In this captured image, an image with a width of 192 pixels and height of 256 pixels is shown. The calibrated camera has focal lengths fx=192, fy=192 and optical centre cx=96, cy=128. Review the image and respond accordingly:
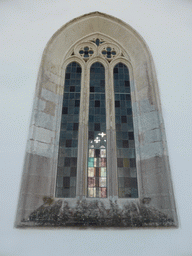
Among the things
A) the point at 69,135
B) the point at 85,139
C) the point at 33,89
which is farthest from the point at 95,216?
the point at 33,89

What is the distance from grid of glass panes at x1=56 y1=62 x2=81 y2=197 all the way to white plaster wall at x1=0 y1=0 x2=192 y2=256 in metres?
0.92

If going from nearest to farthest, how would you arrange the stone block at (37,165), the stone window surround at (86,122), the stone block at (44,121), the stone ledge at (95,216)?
the stone ledge at (95,216)
the stone block at (37,165)
the stone window surround at (86,122)
the stone block at (44,121)

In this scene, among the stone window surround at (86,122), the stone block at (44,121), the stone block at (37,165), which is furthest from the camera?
the stone block at (44,121)

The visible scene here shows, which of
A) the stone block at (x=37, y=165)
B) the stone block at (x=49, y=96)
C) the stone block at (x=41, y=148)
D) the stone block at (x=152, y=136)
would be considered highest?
the stone block at (x=49, y=96)

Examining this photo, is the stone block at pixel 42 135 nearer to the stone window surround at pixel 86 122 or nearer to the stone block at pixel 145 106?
the stone window surround at pixel 86 122

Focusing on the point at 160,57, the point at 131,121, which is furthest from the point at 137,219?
the point at 160,57

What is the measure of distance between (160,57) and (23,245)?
213 inches

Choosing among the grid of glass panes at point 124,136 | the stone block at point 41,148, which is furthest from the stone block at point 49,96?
the grid of glass panes at point 124,136

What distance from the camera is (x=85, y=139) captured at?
4809 mm

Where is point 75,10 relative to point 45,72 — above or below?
above

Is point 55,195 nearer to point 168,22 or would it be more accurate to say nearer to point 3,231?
point 3,231

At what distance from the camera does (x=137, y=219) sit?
3.63 metres

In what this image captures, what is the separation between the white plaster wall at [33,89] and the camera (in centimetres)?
338

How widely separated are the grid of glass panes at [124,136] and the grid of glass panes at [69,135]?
1077 millimetres
